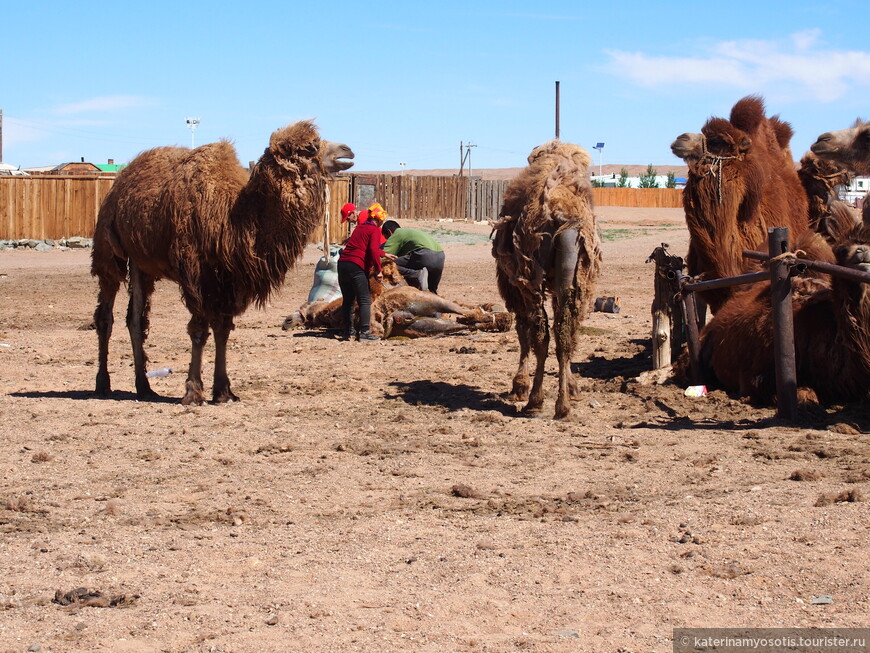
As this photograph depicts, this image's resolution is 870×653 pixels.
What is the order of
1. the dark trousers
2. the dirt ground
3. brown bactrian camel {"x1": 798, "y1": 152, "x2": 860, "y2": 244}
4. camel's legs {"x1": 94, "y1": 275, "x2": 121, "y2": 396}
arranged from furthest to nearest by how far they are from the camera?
the dark trousers
brown bactrian camel {"x1": 798, "y1": 152, "x2": 860, "y2": 244}
camel's legs {"x1": 94, "y1": 275, "x2": 121, "y2": 396}
the dirt ground

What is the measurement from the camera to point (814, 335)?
7.73m

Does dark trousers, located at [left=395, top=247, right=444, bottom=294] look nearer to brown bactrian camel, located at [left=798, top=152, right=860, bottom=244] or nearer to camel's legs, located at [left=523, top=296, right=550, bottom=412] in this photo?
brown bactrian camel, located at [left=798, top=152, right=860, bottom=244]

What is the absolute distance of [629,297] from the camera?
55.5ft

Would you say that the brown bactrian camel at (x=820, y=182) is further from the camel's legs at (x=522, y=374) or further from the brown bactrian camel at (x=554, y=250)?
the camel's legs at (x=522, y=374)

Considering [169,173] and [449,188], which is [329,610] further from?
[449,188]

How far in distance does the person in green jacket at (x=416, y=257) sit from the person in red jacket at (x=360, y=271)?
44.3 inches

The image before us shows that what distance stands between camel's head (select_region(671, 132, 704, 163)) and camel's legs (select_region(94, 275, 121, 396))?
505 cm

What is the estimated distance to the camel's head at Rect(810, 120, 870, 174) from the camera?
7359 mm

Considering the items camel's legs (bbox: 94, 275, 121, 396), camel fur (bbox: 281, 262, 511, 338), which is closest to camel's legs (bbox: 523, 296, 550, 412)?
camel's legs (bbox: 94, 275, 121, 396)

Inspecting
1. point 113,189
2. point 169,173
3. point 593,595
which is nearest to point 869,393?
point 593,595

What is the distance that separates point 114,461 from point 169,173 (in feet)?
9.26

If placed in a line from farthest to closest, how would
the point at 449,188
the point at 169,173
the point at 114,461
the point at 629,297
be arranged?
the point at 449,188, the point at 629,297, the point at 169,173, the point at 114,461

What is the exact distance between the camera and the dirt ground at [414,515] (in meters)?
3.94

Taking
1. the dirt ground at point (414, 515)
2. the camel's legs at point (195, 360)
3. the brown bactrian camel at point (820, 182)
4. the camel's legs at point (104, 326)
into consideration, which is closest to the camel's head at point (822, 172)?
the brown bactrian camel at point (820, 182)
